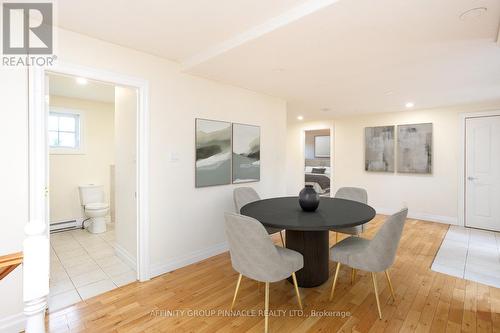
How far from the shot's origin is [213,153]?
3.28 meters

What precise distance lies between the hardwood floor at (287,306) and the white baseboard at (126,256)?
41 cm

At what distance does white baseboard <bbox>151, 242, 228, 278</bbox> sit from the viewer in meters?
2.79

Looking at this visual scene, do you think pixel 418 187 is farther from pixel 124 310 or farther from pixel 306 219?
pixel 124 310

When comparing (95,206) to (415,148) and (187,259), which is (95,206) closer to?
(187,259)

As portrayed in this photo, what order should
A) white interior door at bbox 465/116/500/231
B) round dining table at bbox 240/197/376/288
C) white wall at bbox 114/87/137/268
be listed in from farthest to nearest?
white interior door at bbox 465/116/500/231, white wall at bbox 114/87/137/268, round dining table at bbox 240/197/376/288

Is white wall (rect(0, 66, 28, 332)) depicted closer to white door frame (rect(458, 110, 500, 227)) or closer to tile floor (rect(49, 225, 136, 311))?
tile floor (rect(49, 225, 136, 311))

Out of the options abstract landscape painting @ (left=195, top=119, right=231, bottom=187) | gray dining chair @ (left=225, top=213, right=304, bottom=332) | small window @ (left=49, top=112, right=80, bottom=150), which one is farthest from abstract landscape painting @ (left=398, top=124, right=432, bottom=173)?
small window @ (left=49, top=112, right=80, bottom=150)

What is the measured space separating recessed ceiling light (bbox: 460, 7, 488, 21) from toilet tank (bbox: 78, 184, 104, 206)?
5315 millimetres

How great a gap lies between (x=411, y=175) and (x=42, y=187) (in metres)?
6.04

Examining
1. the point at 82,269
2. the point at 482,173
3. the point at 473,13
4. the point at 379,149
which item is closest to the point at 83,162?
the point at 82,269

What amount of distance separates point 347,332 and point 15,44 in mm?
3319

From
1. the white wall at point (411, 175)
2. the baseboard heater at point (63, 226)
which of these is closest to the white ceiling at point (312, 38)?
the white wall at point (411, 175)

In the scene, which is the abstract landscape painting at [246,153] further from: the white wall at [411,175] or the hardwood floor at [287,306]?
the white wall at [411,175]

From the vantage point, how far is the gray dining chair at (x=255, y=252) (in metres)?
1.79
